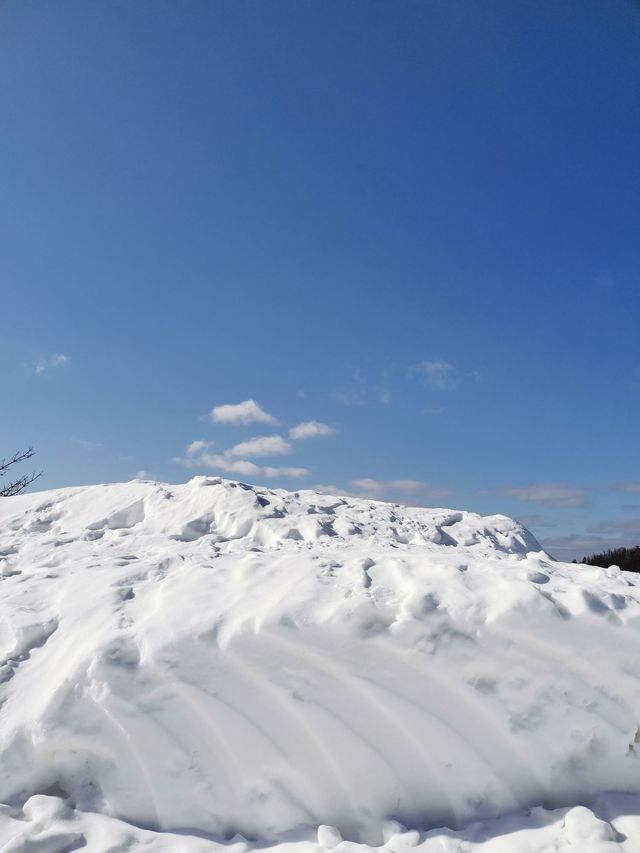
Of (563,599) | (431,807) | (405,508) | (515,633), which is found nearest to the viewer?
(431,807)

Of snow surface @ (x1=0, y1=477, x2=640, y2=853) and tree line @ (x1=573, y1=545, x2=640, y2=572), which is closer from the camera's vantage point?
snow surface @ (x1=0, y1=477, x2=640, y2=853)

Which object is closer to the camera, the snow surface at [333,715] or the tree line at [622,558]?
the snow surface at [333,715]

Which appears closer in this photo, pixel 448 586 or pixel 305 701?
pixel 305 701

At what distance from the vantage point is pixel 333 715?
2545 mm

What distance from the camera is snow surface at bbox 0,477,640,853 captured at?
7.47 ft

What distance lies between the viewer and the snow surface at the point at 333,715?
2.28 m

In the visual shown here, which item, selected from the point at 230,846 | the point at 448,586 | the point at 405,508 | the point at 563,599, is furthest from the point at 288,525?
the point at 230,846

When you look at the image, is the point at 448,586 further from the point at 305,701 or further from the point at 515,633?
the point at 305,701

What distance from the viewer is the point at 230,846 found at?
2.18m

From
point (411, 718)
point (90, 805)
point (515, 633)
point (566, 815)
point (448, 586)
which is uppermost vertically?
point (448, 586)

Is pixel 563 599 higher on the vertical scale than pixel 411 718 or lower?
higher

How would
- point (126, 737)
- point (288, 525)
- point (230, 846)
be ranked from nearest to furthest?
point (230, 846)
point (126, 737)
point (288, 525)

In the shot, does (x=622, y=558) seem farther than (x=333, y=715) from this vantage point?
Yes

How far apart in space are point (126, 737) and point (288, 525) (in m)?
3.19
